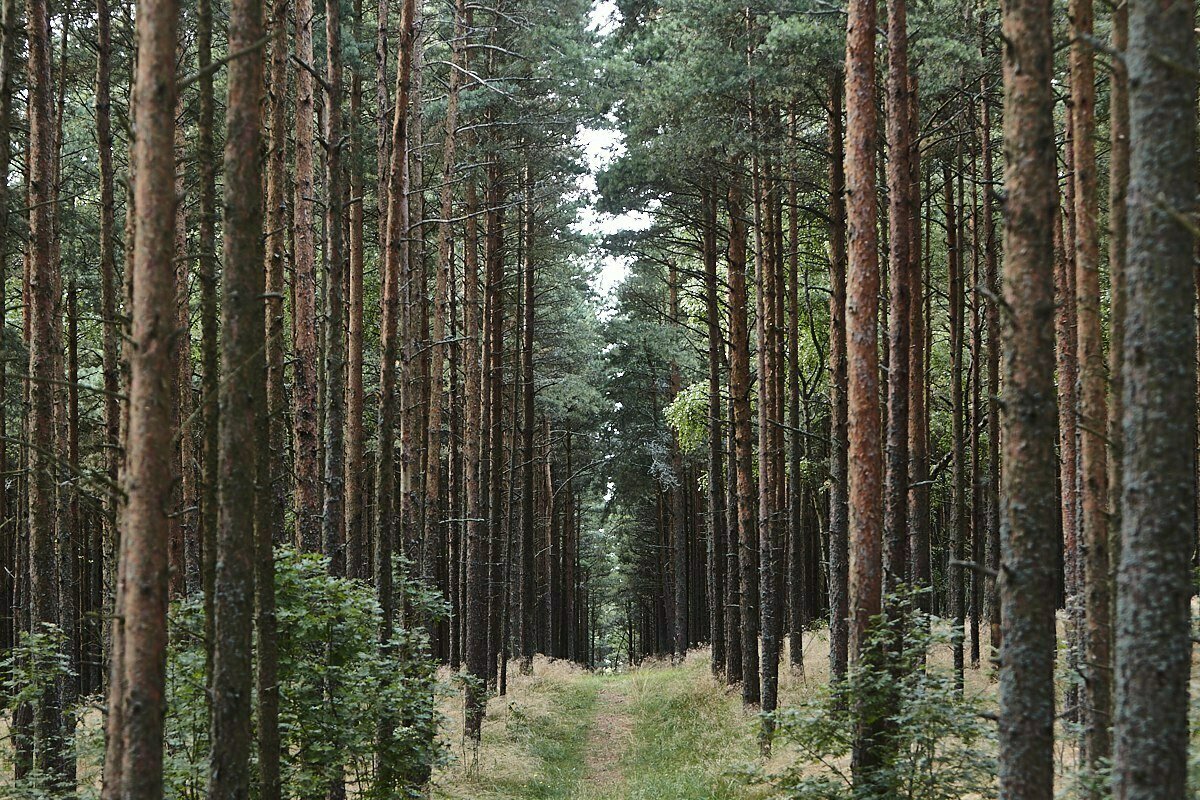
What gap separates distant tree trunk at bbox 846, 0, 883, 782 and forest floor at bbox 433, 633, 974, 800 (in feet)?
6.14

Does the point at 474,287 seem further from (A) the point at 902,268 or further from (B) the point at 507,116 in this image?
(A) the point at 902,268

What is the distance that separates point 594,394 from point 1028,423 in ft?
71.8

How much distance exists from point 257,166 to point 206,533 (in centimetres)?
286

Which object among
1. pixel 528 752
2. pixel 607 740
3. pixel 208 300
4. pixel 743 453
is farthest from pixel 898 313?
pixel 607 740

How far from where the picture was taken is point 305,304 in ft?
37.2

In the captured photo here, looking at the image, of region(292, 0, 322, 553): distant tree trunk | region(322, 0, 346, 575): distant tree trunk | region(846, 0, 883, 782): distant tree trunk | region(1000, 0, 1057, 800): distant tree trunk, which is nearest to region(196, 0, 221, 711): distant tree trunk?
region(322, 0, 346, 575): distant tree trunk

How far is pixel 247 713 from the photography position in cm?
630

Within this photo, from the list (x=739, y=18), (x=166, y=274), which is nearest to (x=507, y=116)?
(x=739, y=18)

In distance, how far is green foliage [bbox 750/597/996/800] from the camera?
7.26 m

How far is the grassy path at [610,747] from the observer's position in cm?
1357

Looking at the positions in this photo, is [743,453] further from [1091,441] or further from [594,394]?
[594,394]

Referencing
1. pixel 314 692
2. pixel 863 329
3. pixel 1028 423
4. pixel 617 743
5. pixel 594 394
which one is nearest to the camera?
pixel 1028 423

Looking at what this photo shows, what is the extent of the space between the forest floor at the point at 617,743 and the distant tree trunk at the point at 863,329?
1.87 m

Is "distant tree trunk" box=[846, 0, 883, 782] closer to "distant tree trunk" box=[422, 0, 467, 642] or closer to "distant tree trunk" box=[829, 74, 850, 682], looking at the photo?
"distant tree trunk" box=[829, 74, 850, 682]
